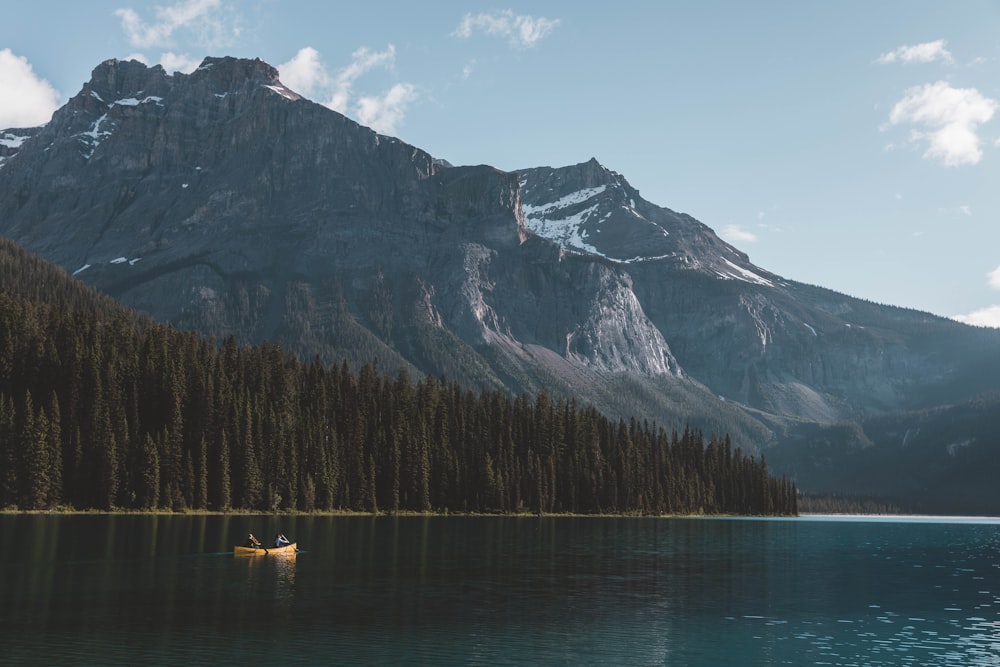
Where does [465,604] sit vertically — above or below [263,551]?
below

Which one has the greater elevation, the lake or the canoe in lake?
the canoe in lake

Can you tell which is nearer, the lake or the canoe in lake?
the lake

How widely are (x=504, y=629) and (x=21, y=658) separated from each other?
25.4m

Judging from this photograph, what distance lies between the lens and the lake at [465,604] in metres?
49.8

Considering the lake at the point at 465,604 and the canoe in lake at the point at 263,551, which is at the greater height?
the canoe in lake at the point at 263,551

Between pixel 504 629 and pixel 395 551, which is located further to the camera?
pixel 395 551

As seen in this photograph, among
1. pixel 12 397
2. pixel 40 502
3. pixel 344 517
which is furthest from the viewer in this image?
pixel 344 517

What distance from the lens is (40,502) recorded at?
153 m

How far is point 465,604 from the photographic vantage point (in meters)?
66.1

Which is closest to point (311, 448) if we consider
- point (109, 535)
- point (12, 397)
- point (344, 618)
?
point (12, 397)

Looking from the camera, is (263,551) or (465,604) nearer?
(465,604)

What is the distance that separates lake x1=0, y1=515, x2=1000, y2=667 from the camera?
49.8m

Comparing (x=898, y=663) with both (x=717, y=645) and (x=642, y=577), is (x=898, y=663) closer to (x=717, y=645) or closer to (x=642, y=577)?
(x=717, y=645)

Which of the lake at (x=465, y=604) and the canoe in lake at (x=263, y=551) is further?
the canoe in lake at (x=263, y=551)
